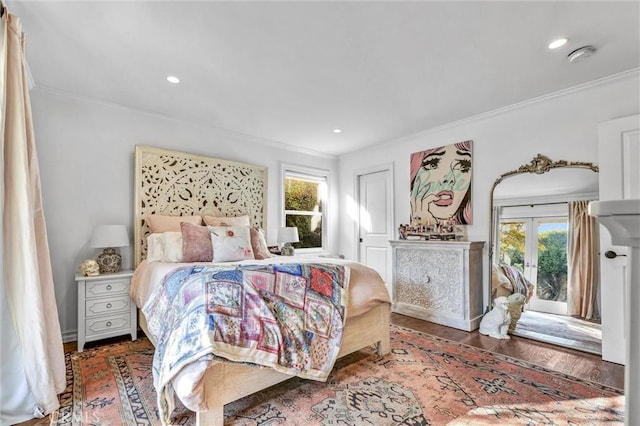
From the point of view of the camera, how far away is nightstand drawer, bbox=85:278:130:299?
267 centimetres

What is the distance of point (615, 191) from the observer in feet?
8.13

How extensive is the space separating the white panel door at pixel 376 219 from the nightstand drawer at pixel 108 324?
10.6ft

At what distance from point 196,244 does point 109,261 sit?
0.88 meters

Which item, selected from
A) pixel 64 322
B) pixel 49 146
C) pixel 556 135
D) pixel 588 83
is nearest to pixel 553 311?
pixel 556 135

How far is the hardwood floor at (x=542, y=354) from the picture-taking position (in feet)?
7.18

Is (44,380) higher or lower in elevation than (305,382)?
higher

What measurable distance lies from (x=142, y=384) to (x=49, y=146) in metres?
2.34

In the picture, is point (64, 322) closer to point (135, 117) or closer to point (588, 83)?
point (135, 117)

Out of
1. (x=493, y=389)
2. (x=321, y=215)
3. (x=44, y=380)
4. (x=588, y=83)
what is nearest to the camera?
(x=44, y=380)

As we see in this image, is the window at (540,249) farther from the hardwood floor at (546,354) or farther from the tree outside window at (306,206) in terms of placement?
the tree outside window at (306,206)

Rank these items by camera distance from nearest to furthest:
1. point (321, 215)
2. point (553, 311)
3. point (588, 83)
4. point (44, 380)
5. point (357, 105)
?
point (44, 380)
point (588, 83)
point (553, 311)
point (357, 105)
point (321, 215)

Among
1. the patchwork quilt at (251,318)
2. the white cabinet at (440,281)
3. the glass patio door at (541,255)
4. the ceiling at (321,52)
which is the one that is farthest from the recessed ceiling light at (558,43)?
the patchwork quilt at (251,318)

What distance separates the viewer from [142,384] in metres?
2.04

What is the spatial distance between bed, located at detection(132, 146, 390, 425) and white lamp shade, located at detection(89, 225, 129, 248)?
11.6 inches
